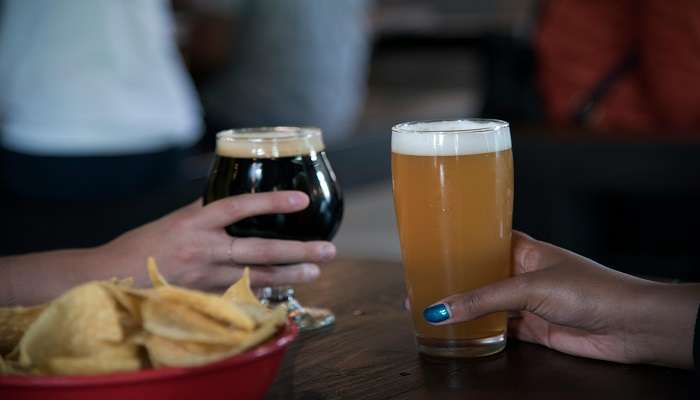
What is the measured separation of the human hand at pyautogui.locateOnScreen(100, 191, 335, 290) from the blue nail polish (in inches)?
9.0

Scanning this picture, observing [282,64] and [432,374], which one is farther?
[282,64]

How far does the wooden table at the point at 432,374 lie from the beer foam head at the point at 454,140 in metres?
0.20

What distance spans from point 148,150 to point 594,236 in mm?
1287

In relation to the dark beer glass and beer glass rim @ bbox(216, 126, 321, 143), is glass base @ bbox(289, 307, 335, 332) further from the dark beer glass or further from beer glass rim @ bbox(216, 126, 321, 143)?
beer glass rim @ bbox(216, 126, 321, 143)

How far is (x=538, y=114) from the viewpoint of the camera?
3.01 m

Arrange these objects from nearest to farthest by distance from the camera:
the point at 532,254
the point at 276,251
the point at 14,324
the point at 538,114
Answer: the point at 14,324 → the point at 532,254 → the point at 276,251 → the point at 538,114

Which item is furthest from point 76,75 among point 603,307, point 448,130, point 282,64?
point 603,307

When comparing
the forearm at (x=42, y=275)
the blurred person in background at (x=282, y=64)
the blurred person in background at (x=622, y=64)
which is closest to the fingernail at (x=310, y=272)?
the forearm at (x=42, y=275)

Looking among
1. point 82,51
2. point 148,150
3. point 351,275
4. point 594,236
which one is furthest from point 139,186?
point 351,275

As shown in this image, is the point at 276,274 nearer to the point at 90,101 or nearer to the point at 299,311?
the point at 299,311

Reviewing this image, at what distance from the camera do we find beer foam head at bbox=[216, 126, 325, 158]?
1.15 meters

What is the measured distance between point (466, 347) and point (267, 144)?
0.33m

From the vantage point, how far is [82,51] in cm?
285

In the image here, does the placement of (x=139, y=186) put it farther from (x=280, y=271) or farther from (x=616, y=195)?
(x=280, y=271)
